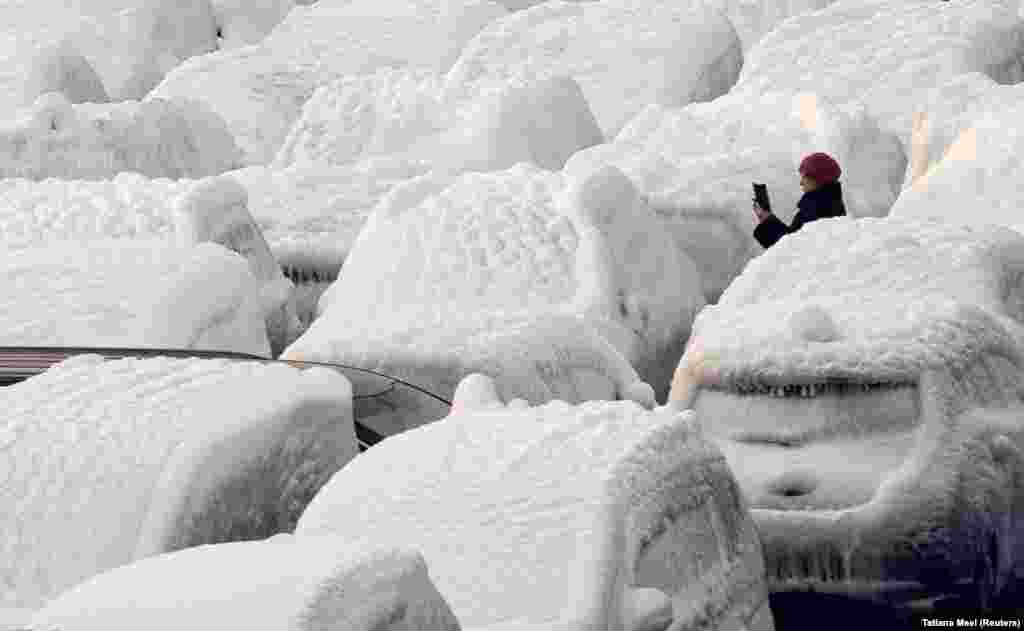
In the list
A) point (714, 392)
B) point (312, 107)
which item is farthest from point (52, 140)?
point (714, 392)

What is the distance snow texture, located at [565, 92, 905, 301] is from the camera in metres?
11.4

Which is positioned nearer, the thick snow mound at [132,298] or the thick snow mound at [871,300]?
the thick snow mound at [871,300]

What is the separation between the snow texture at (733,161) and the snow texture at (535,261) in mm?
308

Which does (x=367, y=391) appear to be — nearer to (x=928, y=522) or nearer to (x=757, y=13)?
(x=928, y=522)

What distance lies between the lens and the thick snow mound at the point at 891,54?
14.5 metres

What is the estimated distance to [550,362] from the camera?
27.0 feet

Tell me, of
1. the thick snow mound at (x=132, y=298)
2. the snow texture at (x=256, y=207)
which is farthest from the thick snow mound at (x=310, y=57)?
the thick snow mound at (x=132, y=298)

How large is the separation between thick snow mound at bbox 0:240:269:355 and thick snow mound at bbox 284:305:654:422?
1.26 feet

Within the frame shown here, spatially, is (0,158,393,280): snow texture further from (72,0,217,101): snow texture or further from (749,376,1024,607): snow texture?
(72,0,217,101): snow texture

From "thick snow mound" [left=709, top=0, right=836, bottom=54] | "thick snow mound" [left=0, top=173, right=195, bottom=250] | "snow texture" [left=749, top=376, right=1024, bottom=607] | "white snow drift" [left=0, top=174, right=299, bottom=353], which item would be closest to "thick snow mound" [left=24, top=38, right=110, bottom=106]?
"thick snow mound" [left=709, top=0, right=836, bottom=54]

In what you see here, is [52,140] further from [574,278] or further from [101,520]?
[101,520]

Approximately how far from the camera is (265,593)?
13.9ft

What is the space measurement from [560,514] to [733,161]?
655 centimetres

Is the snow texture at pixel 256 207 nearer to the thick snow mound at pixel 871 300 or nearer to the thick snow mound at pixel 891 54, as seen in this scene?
the thick snow mound at pixel 891 54
